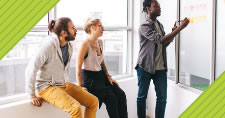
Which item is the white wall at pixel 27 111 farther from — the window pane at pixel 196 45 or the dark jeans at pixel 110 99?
the window pane at pixel 196 45

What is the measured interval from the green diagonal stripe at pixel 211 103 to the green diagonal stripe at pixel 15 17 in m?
1.51

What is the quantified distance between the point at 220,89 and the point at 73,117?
1.45 m

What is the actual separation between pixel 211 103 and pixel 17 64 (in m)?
2.12

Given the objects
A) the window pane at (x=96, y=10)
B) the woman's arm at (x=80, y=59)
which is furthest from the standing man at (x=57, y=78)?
the window pane at (x=96, y=10)

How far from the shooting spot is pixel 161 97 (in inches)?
128

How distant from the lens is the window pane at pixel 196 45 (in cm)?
300

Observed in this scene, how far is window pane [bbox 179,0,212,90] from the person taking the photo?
300cm

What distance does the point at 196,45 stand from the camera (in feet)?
10.4

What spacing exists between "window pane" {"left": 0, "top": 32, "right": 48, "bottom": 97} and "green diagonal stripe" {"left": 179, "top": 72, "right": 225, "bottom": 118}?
1.97 meters

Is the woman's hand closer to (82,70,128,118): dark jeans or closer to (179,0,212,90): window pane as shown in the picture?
(82,70,128,118): dark jeans

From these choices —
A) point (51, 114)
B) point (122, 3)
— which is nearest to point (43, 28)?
point (51, 114)

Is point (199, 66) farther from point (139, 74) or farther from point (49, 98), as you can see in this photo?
point (49, 98)

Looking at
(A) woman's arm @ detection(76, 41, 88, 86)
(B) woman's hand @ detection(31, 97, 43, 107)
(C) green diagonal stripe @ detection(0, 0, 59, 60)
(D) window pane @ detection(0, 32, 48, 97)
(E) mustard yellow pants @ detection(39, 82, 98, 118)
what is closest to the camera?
(C) green diagonal stripe @ detection(0, 0, 59, 60)

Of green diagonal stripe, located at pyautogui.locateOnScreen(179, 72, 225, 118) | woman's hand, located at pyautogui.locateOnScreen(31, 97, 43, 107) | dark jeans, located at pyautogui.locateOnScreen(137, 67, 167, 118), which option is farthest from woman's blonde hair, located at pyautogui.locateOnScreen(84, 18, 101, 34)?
green diagonal stripe, located at pyautogui.locateOnScreen(179, 72, 225, 118)
